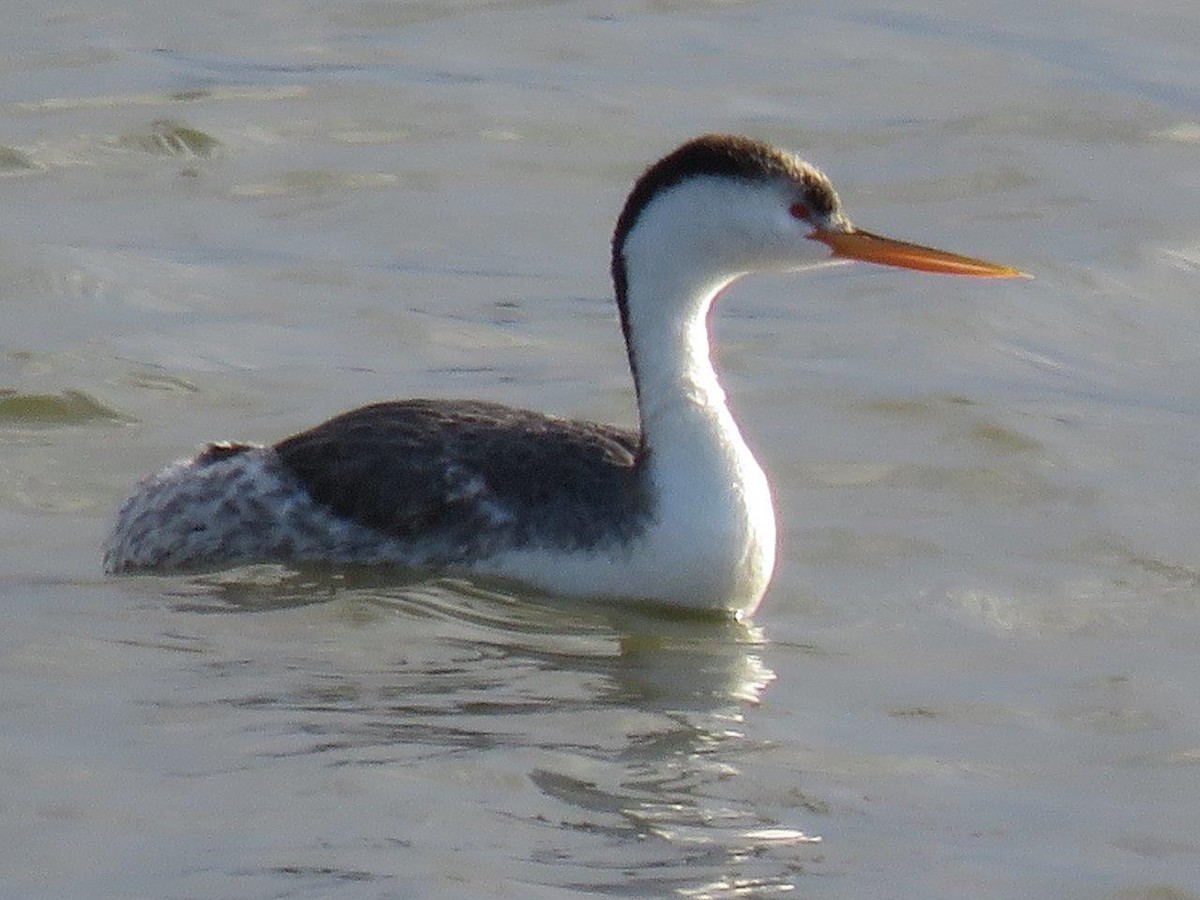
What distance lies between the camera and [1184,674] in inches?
348

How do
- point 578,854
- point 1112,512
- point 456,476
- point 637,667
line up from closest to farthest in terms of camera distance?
point 578,854 → point 637,667 → point 456,476 → point 1112,512

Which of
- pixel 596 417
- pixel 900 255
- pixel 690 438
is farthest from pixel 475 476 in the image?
pixel 596 417

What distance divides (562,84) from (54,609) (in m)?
8.28

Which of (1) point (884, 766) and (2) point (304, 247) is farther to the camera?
(2) point (304, 247)

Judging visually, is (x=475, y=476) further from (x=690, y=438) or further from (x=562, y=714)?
(x=562, y=714)

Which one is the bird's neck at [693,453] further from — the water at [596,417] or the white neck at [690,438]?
the water at [596,417]

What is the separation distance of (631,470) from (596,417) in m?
2.74

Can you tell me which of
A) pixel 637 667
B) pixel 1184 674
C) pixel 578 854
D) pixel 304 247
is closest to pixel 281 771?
pixel 578 854

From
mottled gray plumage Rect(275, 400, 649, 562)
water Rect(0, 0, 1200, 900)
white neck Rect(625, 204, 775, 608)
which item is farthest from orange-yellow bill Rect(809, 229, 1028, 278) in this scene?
water Rect(0, 0, 1200, 900)

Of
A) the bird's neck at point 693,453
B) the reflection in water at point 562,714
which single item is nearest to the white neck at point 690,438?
the bird's neck at point 693,453

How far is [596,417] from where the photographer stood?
12.0 meters

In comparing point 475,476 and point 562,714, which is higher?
point 475,476

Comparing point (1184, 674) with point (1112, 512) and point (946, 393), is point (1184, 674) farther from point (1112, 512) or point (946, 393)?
point (946, 393)

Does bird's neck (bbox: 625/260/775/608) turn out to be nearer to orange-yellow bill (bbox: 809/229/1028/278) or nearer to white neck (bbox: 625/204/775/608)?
white neck (bbox: 625/204/775/608)
